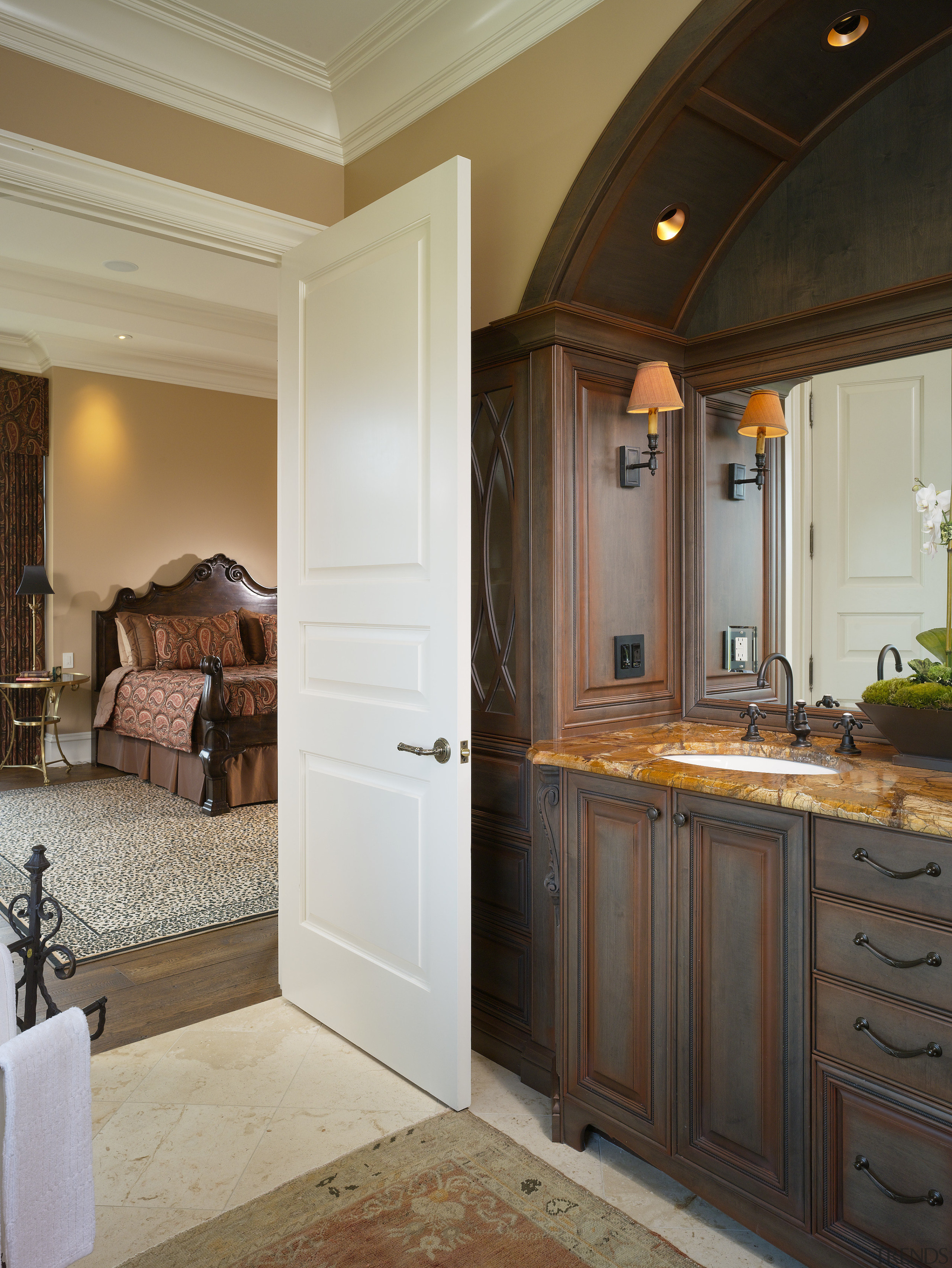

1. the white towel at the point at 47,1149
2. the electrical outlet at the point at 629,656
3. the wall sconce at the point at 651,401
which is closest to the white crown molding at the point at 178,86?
the wall sconce at the point at 651,401

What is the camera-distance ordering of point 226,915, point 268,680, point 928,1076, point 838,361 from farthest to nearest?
1. point 268,680
2. point 226,915
3. point 838,361
4. point 928,1076

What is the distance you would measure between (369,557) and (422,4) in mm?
1579

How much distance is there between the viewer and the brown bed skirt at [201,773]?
5344 millimetres

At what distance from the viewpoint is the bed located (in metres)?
5.23

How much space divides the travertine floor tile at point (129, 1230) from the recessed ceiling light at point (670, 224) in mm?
2557

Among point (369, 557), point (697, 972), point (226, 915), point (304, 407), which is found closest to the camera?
point (697, 972)

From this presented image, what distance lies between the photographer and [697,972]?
174 centimetres

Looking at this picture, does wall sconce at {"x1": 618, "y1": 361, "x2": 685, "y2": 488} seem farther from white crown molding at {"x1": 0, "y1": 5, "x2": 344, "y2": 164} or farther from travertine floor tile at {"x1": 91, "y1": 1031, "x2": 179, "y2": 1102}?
travertine floor tile at {"x1": 91, "y1": 1031, "x2": 179, "y2": 1102}

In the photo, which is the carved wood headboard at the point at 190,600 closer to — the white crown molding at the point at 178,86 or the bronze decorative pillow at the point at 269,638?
the bronze decorative pillow at the point at 269,638

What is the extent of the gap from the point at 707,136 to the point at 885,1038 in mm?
2009

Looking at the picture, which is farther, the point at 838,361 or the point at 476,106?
the point at 476,106

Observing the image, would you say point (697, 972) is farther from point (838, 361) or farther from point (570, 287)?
point (570, 287)

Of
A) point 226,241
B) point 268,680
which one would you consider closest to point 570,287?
point 226,241

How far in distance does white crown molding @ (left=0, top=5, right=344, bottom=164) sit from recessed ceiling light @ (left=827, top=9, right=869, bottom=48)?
1.64 metres
